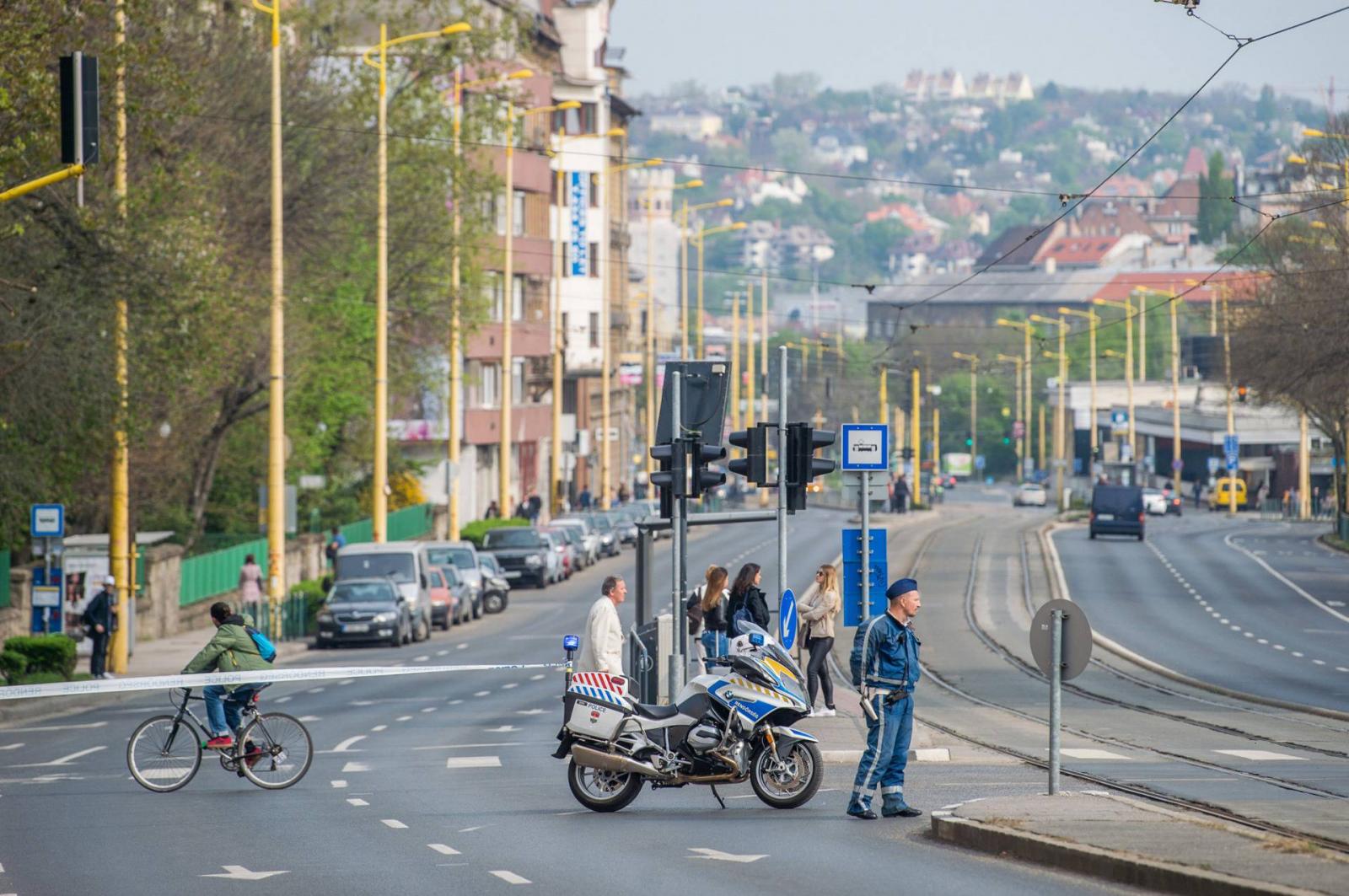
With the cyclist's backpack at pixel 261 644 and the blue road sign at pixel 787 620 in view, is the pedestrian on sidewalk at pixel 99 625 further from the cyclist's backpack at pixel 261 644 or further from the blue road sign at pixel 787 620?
the cyclist's backpack at pixel 261 644

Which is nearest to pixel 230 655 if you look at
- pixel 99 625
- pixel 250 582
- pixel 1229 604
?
pixel 99 625

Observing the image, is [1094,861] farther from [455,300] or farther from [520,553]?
[455,300]

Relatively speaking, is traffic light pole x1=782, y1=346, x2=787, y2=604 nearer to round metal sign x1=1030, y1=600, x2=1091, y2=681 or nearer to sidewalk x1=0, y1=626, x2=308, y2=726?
round metal sign x1=1030, y1=600, x2=1091, y2=681

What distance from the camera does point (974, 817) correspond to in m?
14.8

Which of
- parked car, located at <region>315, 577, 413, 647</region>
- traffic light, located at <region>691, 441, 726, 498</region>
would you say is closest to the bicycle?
traffic light, located at <region>691, 441, 726, 498</region>

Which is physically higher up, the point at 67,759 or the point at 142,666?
the point at 67,759

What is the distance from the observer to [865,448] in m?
25.1

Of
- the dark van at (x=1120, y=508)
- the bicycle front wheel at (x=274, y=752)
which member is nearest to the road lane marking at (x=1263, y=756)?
the bicycle front wheel at (x=274, y=752)

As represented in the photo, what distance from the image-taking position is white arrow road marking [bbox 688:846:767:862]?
14.1 metres

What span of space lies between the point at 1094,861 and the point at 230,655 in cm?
918

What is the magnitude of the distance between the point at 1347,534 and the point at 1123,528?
24.9 ft

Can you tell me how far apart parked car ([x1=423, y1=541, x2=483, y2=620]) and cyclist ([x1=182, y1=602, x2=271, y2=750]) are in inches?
1169

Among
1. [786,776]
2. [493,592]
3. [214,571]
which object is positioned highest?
[214,571]

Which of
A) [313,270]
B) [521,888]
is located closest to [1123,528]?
[313,270]
